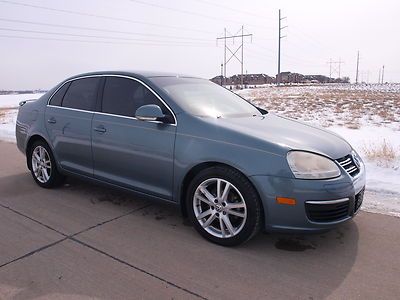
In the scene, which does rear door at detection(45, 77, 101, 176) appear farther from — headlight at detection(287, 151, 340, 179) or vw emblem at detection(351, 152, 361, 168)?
vw emblem at detection(351, 152, 361, 168)

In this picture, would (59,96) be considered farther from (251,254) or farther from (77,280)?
(251,254)

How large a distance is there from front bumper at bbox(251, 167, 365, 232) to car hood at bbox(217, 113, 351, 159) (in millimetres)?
296

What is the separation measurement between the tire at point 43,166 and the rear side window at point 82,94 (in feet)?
2.32

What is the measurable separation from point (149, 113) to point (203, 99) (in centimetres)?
72

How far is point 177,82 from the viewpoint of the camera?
4223 millimetres

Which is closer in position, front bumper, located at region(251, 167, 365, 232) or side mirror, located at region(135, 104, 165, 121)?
front bumper, located at region(251, 167, 365, 232)

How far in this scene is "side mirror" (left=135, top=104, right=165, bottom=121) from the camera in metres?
3.63

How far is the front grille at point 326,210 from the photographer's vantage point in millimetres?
3072

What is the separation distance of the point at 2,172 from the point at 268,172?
15.4ft

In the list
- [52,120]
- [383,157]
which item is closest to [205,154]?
[52,120]

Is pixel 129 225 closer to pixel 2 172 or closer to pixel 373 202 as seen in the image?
pixel 373 202

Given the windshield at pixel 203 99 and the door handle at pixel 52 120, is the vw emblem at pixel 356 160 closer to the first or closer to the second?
the windshield at pixel 203 99

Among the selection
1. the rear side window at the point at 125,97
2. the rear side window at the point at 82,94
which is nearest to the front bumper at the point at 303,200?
the rear side window at the point at 125,97

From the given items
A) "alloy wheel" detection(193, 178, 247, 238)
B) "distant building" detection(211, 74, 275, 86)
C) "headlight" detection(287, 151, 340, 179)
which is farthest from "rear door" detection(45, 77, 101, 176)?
"distant building" detection(211, 74, 275, 86)
